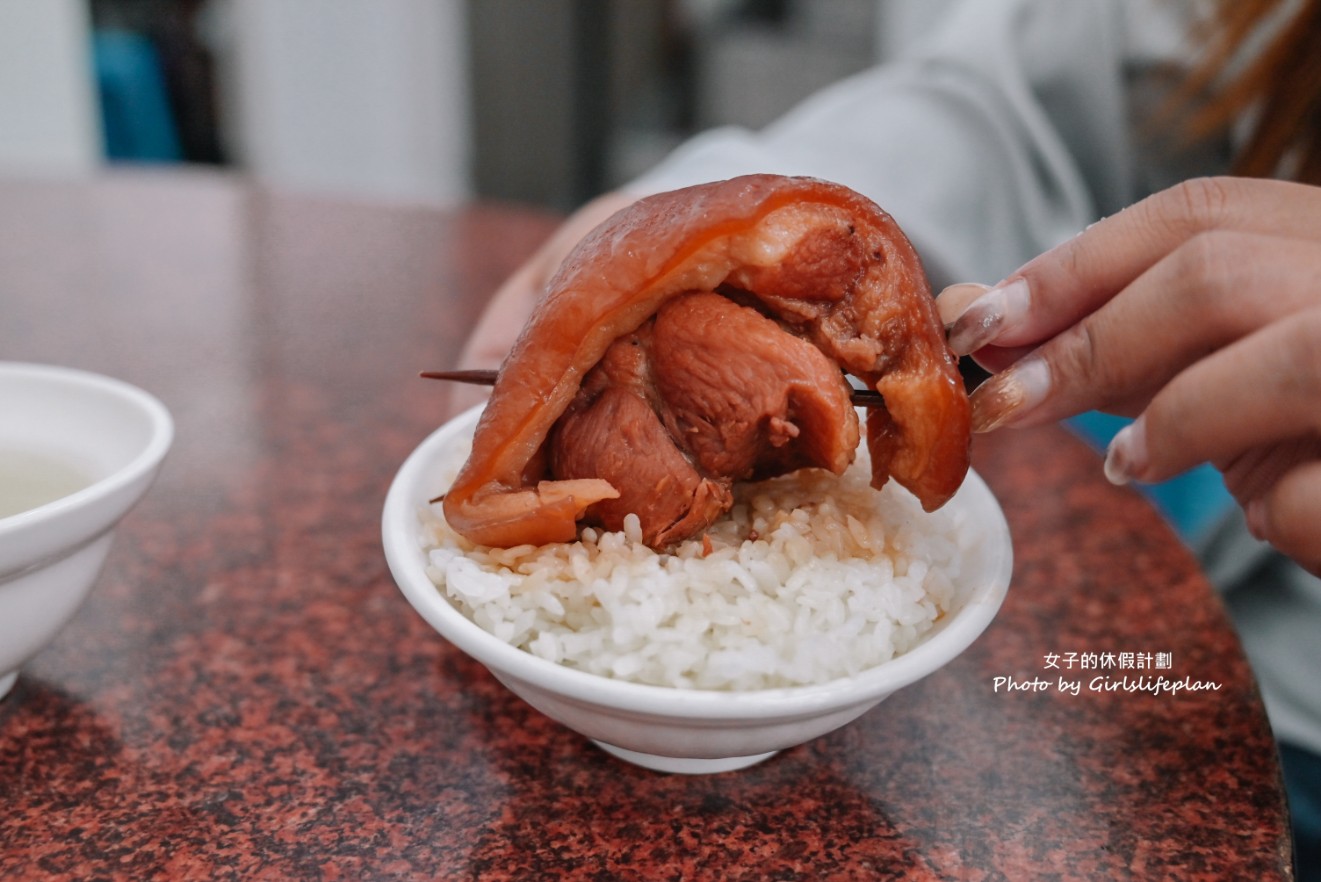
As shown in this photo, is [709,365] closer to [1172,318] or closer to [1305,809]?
[1172,318]

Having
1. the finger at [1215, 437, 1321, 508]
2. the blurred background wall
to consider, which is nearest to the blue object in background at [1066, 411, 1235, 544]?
the finger at [1215, 437, 1321, 508]

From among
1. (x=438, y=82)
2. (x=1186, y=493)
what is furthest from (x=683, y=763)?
(x=438, y=82)

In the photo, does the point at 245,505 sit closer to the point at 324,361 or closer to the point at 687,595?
the point at 324,361

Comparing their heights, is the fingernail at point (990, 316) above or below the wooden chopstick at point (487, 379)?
above

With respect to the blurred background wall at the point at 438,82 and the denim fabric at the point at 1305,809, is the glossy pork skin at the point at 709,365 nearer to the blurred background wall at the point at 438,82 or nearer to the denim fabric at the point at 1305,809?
the denim fabric at the point at 1305,809

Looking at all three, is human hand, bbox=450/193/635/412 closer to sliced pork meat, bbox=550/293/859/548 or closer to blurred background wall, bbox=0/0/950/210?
sliced pork meat, bbox=550/293/859/548

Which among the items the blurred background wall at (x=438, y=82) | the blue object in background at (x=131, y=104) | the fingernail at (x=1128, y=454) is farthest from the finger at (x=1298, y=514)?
the blue object in background at (x=131, y=104)
